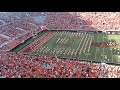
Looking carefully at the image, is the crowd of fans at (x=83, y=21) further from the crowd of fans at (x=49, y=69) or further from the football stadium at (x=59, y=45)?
the crowd of fans at (x=49, y=69)

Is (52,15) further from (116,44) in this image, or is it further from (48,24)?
(116,44)

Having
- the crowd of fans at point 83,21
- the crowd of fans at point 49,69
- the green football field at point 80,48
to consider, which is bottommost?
the crowd of fans at point 49,69

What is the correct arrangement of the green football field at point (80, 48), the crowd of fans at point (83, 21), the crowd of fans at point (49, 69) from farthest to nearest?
1. the crowd of fans at point (83, 21)
2. the green football field at point (80, 48)
3. the crowd of fans at point (49, 69)

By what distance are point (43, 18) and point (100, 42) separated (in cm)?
1363

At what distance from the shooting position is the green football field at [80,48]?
19.6 meters

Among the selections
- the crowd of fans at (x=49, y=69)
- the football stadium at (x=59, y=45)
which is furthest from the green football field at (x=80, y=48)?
the crowd of fans at (x=49, y=69)

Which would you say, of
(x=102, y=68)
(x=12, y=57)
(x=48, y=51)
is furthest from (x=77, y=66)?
(x=48, y=51)

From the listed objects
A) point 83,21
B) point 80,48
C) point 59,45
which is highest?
point 83,21

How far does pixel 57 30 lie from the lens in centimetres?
3098

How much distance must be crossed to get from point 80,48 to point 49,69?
26.8 ft

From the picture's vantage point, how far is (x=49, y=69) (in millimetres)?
14461

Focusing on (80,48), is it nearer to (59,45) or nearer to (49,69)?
(59,45)

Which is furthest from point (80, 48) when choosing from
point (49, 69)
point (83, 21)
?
point (83, 21)

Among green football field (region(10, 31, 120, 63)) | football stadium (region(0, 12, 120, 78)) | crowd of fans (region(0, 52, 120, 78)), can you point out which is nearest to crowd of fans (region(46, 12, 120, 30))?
football stadium (region(0, 12, 120, 78))
